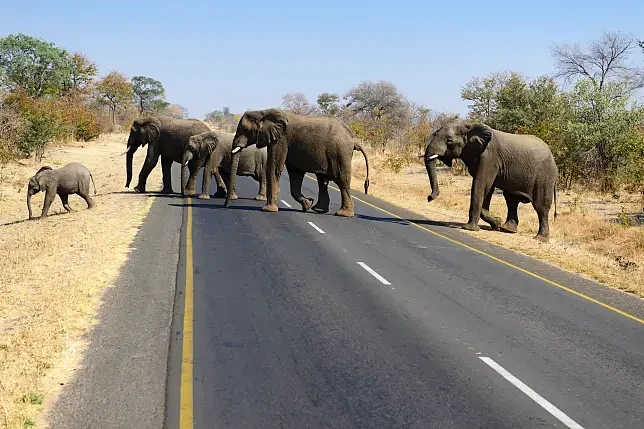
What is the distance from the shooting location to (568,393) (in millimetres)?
7098

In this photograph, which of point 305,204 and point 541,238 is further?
point 305,204

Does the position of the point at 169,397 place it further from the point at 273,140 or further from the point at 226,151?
the point at 226,151

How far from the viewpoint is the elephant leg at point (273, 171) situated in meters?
20.7

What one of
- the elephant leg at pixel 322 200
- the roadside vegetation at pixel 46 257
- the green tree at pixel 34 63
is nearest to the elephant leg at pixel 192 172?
the roadside vegetation at pixel 46 257

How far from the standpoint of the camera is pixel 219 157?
2341 centimetres

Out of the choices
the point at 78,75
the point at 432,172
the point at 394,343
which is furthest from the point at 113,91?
the point at 394,343

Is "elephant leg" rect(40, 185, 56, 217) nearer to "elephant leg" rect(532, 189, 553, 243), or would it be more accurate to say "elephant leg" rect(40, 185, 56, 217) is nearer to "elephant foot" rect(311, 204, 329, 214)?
"elephant foot" rect(311, 204, 329, 214)

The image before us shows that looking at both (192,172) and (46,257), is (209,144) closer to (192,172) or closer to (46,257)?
(192,172)

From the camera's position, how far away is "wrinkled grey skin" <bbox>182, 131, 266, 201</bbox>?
22609 millimetres

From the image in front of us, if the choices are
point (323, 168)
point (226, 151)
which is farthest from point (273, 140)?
point (226, 151)

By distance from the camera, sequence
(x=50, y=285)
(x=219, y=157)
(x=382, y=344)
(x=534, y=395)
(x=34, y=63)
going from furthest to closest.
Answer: (x=34, y=63)
(x=219, y=157)
(x=50, y=285)
(x=382, y=344)
(x=534, y=395)

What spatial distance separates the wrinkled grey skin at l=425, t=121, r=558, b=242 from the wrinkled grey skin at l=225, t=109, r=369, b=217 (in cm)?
256

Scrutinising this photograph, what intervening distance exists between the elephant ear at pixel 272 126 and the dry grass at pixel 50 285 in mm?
3971

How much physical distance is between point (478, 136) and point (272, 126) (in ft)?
19.6
